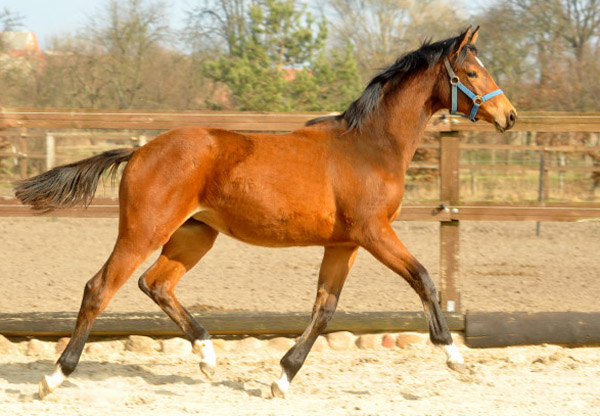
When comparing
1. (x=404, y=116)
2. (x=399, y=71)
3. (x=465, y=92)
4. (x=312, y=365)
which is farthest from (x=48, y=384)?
(x=465, y=92)

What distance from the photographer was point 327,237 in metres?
3.66

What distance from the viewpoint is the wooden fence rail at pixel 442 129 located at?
14.9 feet

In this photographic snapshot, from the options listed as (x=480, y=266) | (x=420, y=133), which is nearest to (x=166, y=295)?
(x=420, y=133)

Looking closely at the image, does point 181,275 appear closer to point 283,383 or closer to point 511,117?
point 283,383

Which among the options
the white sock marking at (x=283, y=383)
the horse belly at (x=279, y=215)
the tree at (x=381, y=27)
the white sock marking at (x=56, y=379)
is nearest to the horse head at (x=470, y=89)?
the horse belly at (x=279, y=215)

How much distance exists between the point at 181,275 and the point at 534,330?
2156 millimetres

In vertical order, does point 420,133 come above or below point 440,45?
below

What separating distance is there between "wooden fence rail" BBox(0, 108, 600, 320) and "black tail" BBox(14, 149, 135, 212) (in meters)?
0.69

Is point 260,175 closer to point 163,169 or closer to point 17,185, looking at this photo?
point 163,169

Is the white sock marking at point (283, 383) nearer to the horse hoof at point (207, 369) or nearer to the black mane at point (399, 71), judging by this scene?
the horse hoof at point (207, 369)

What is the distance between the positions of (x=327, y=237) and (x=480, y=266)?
13.6 ft

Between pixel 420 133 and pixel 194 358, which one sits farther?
pixel 194 358

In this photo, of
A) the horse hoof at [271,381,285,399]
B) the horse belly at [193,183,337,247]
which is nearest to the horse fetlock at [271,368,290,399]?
the horse hoof at [271,381,285,399]

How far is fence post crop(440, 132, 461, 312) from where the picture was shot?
4625 millimetres
